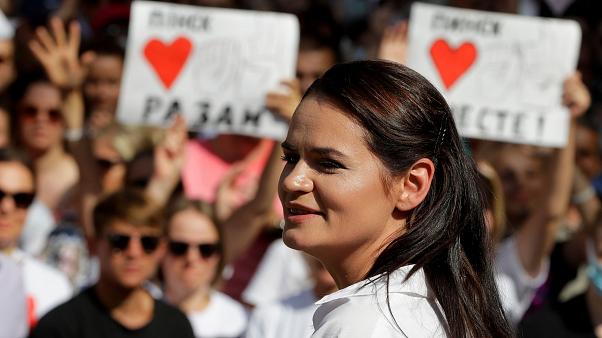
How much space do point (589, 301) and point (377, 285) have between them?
345 cm

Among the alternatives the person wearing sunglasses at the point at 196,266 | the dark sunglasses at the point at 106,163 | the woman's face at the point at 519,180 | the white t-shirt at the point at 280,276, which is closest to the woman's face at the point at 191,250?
the person wearing sunglasses at the point at 196,266

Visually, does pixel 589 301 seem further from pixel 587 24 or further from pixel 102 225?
pixel 587 24

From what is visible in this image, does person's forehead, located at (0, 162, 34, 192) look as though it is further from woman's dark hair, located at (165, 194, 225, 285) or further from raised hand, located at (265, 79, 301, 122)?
raised hand, located at (265, 79, 301, 122)

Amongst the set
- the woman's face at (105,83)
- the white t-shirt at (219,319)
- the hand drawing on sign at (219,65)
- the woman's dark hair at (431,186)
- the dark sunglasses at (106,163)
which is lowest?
the white t-shirt at (219,319)

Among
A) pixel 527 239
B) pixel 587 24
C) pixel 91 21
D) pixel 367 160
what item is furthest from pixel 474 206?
pixel 587 24

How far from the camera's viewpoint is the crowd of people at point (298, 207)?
7.91ft

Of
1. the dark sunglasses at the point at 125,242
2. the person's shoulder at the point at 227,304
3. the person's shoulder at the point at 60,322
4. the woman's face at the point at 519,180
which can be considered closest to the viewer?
the person's shoulder at the point at 60,322

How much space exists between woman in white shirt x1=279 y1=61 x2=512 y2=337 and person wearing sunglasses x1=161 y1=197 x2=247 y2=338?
10.6 feet

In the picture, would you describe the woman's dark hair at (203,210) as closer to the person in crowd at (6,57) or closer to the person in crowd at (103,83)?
the person in crowd at (103,83)

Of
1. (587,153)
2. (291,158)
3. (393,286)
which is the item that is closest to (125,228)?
(291,158)

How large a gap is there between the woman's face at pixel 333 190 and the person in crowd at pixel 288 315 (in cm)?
296

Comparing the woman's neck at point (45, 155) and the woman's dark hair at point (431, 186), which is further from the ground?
the woman's dark hair at point (431, 186)

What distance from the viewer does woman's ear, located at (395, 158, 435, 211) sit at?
245 cm

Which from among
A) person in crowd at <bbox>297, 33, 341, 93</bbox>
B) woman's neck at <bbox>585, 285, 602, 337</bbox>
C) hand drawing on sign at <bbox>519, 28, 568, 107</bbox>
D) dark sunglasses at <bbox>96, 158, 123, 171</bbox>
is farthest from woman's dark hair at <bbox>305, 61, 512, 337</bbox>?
person in crowd at <bbox>297, 33, 341, 93</bbox>
